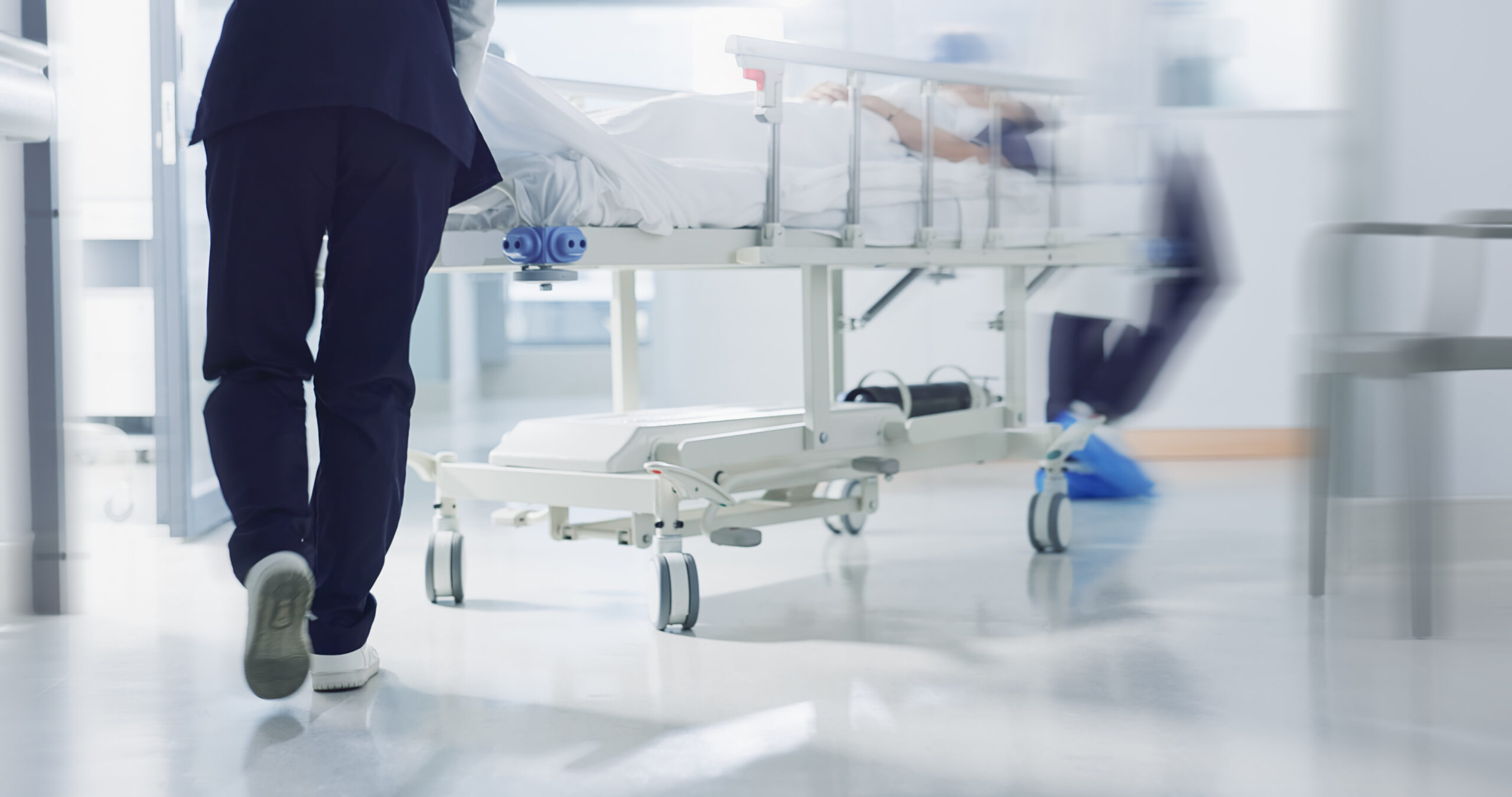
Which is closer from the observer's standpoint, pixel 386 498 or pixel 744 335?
pixel 386 498

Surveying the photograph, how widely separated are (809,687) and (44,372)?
164cm

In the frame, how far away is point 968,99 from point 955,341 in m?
1.97

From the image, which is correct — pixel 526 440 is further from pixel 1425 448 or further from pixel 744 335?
pixel 744 335

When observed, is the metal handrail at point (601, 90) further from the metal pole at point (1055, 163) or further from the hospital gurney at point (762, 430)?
the metal pole at point (1055, 163)

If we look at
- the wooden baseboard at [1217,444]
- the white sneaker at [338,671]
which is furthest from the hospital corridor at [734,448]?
the wooden baseboard at [1217,444]

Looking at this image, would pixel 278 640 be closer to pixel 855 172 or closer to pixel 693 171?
pixel 693 171

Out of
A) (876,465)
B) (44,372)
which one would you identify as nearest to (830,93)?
(876,465)

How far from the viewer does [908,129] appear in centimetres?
273

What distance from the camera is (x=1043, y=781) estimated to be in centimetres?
143

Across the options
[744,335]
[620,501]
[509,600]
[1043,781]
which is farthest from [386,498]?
[744,335]

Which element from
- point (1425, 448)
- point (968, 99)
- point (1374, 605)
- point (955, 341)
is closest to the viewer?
point (1425, 448)

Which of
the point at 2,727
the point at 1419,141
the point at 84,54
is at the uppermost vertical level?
the point at 84,54

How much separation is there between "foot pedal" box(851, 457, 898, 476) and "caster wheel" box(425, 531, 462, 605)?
783 millimetres

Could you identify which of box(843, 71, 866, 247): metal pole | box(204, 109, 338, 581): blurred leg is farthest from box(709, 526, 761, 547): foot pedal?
box(204, 109, 338, 581): blurred leg
